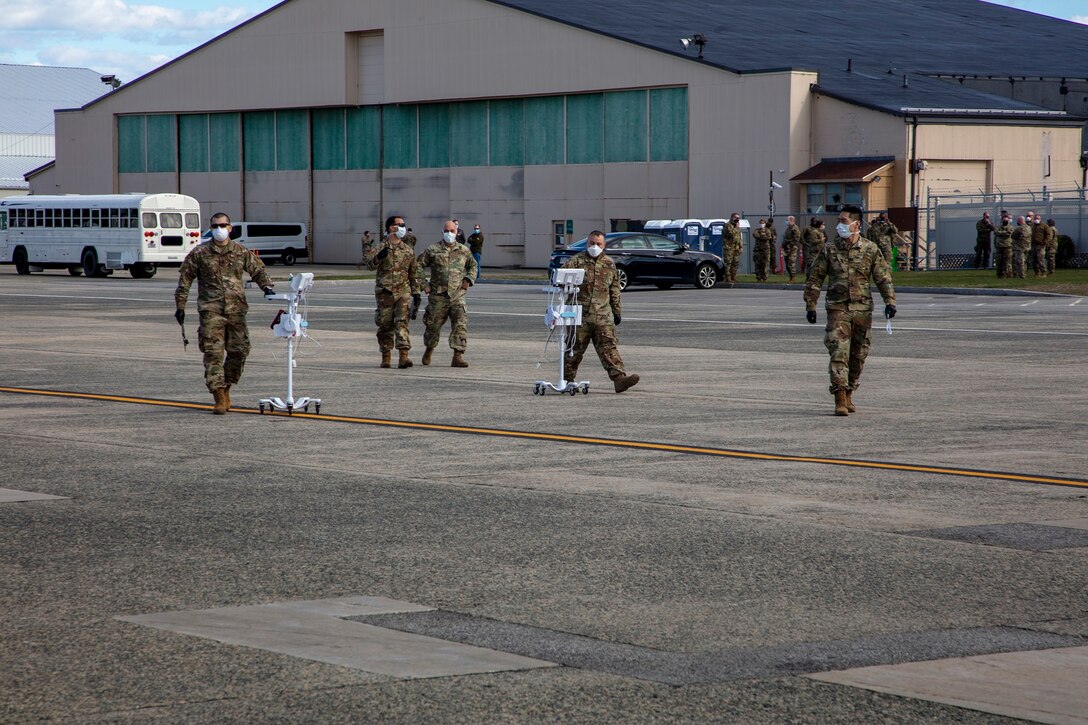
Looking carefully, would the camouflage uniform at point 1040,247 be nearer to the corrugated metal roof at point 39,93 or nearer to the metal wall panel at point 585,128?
the metal wall panel at point 585,128

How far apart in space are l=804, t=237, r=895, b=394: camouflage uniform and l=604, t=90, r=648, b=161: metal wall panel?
43.7 meters

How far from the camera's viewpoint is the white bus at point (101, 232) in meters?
54.1

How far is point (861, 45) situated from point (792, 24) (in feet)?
13.5

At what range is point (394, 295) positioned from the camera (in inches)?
784

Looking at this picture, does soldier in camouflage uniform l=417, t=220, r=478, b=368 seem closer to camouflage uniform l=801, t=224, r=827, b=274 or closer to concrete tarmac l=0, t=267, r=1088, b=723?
concrete tarmac l=0, t=267, r=1088, b=723

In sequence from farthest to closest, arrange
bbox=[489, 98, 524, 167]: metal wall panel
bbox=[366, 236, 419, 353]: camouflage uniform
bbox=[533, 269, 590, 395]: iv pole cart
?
bbox=[489, 98, 524, 167]: metal wall panel, bbox=[366, 236, 419, 353]: camouflage uniform, bbox=[533, 269, 590, 395]: iv pole cart

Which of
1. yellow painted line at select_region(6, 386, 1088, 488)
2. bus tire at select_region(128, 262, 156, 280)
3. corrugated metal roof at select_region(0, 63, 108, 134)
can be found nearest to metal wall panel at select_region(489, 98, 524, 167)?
bus tire at select_region(128, 262, 156, 280)

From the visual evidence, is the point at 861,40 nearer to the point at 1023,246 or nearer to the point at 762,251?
the point at 762,251

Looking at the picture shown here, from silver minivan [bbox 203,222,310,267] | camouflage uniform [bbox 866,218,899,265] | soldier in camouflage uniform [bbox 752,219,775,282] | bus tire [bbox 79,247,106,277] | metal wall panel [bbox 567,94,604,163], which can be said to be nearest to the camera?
camouflage uniform [bbox 866,218,899,265]

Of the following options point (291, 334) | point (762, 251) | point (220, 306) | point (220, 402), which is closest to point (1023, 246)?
point (762, 251)

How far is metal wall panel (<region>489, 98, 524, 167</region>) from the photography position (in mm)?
63406

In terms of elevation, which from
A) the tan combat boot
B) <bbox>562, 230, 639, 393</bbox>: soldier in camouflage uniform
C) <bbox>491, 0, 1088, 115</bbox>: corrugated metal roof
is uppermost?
<bbox>491, 0, 1088, 115</bbox>: corrugated metal roof

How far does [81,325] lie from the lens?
1141 inches

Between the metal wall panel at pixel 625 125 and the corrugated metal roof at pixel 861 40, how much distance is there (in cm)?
224
